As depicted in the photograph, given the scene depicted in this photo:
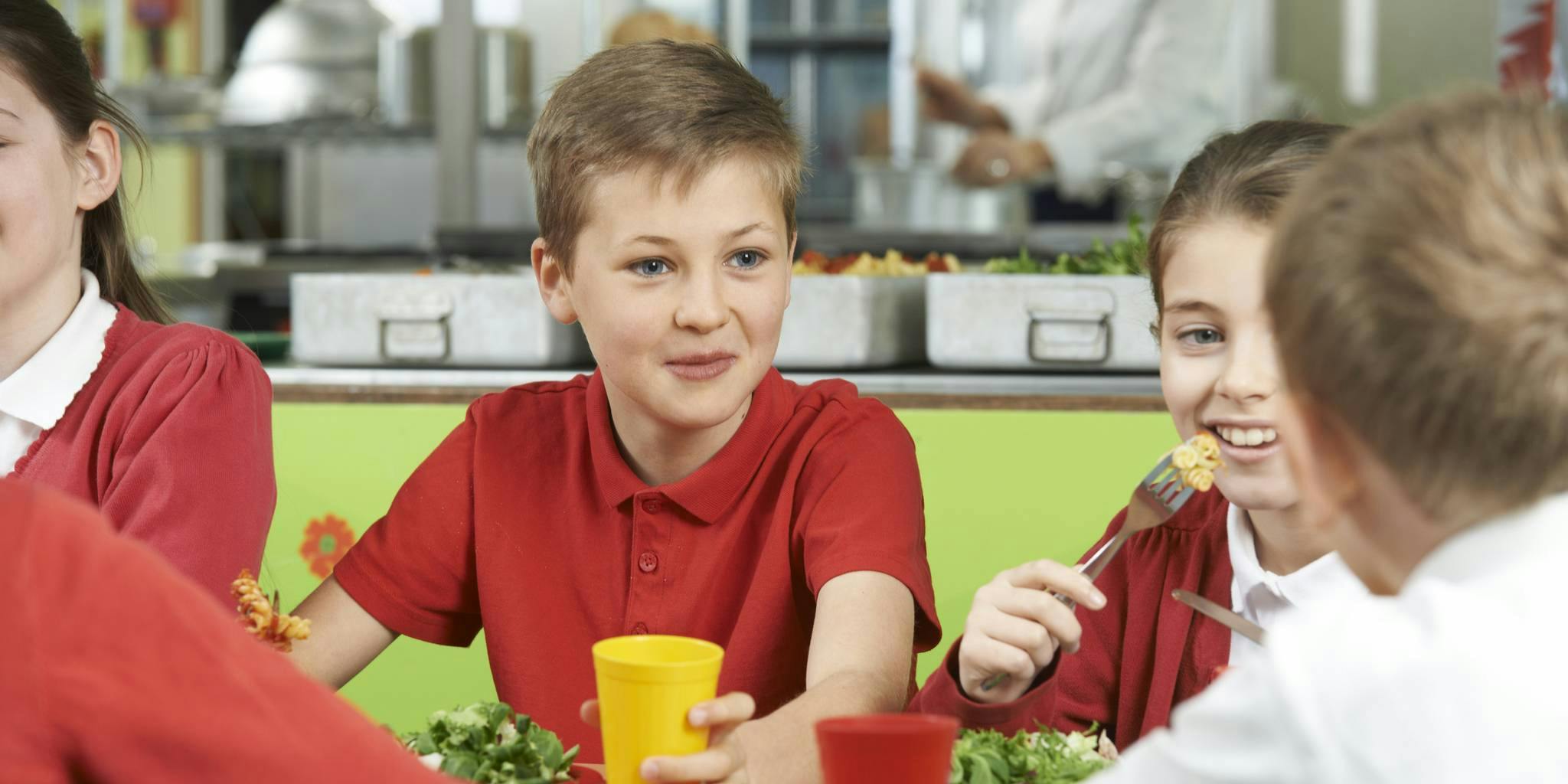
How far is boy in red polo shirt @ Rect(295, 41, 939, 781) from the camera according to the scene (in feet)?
3.76

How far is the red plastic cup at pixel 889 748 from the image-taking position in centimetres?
67

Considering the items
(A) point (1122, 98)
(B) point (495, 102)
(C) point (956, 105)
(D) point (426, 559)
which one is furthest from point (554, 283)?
(C) point (956, 105)

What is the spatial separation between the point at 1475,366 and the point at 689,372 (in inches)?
27.9

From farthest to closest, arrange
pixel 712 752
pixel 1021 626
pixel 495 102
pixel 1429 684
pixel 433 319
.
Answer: pixel 495 102 < pixel 433 319 < pixel 1021 626 < pixel 712 752 < pixel 1429 684

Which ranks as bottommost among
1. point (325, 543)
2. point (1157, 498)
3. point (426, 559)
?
point (325, 543)

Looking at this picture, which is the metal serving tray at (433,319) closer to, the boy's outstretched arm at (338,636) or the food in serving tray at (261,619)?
the boy's outstretched arm at (338,636)

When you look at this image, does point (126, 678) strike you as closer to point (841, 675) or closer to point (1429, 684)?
point (1429, 684)

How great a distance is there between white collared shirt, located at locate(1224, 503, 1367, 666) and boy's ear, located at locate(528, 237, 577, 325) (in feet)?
1.85

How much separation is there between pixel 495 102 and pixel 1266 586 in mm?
2815

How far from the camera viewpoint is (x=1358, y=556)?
2.01 ft

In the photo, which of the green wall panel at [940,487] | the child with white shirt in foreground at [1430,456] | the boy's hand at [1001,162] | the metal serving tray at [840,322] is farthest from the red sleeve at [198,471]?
the boy's hand at [1001,162]

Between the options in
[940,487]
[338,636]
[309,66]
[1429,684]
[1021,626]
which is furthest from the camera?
[309,66]

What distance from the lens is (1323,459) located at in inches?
23.3

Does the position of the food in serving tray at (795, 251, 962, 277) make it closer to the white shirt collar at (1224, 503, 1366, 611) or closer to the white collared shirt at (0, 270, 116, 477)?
the white shirt collar at (1224, 503, 1366, 611)
